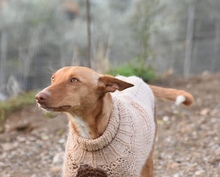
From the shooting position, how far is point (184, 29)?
1357cm

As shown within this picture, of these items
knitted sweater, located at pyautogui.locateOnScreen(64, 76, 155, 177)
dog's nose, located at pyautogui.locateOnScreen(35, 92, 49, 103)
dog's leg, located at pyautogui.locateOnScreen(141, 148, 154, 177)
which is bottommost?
dog's leg, located at pyautogui.locateOnScreen(141, 148, 154, 177)

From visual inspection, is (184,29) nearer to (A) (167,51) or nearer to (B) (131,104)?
(A) (167,51)

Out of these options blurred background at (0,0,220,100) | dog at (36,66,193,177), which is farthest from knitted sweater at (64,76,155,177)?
blurred background at (0,0,220,100)

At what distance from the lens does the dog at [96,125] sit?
3.34m

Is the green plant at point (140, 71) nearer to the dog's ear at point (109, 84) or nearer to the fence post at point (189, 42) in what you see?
the fence post at point (189, 42)

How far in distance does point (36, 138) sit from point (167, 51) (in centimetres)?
690

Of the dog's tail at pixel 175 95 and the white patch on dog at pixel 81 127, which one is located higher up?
the white patch on dog at pixel 81 127

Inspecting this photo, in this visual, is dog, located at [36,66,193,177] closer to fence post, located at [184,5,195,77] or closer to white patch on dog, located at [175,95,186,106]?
white patch on dog, located at [175,95,186,106]

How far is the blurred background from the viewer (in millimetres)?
11930

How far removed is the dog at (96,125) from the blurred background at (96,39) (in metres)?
6.58

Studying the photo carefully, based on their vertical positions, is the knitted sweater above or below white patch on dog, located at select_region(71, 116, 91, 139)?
below

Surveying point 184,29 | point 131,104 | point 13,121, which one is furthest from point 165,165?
point 184,29

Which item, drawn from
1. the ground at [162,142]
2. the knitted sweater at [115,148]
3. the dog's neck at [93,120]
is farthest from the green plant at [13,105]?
the dog's neck at [93,120]

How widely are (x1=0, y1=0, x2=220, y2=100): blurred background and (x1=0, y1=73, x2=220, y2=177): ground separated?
125 inches
